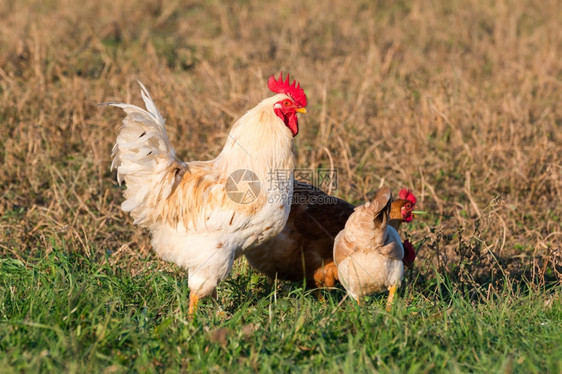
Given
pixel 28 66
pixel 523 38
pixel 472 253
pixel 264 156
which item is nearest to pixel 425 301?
pixel 472 253

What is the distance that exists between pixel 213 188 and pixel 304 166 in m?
2.26

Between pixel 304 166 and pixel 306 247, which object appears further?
pixel 304 166

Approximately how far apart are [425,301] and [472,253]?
21.3 inches

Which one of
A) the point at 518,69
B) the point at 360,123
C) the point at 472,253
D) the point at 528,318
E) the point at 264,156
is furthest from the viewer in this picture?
the point at 518,69

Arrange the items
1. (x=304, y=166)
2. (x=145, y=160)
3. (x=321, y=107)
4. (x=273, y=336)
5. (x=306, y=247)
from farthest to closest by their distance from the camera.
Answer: (x=321, y=107) < (x=304, y=166) < (x=306, y=247) < (x=145, y=160) < (x=273, y=336)

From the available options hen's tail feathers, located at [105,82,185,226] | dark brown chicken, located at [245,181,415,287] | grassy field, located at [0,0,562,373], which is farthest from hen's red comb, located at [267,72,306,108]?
grassy field, located at [0,0,562,373]

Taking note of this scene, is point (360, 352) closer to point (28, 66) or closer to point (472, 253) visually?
point (472, 253)

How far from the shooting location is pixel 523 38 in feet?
32.0

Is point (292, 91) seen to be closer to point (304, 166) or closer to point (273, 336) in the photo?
point (273, 336)

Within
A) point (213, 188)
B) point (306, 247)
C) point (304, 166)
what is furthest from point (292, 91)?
point (304, 166)

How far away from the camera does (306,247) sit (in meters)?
4.66

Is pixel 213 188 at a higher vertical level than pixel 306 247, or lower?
higher

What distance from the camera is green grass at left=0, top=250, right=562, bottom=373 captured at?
10.4ft

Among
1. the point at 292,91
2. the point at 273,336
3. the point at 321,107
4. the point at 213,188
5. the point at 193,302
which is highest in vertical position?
the point at 292,91
